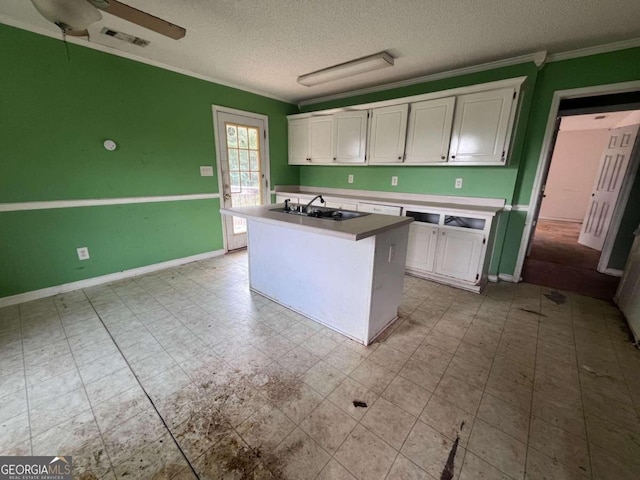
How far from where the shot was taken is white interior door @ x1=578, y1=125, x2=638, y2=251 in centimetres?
368

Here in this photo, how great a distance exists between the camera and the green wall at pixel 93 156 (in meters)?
2.37

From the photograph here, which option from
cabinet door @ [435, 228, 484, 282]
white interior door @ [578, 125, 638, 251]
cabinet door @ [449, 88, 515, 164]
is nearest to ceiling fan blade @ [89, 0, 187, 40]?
cabinet door @ [449, 88, 515, 164]

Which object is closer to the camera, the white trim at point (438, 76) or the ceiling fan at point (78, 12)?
the ceiling fan at point (78, 12)

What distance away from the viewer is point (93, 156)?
277cm

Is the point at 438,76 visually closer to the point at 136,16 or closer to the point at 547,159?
the point at 547,159

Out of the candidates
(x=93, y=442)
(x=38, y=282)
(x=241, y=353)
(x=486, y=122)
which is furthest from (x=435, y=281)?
(x=38, y=282)

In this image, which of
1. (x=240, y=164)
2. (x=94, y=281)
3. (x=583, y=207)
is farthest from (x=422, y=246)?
(x=583, y=207)

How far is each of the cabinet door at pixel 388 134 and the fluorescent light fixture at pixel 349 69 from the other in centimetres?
61

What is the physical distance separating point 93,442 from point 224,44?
127 inches

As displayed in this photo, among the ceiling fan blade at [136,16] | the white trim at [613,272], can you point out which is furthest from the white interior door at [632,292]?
the ceiling fan blade at [136,16]

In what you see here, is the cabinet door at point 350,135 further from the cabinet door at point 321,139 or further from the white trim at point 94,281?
the white trim at point 94,281

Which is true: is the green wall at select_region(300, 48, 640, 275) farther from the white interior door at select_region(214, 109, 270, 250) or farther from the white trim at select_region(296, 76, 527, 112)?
the white interior door at select_region(214, 109, 270, 250)

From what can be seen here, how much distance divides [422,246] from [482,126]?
1.46 m

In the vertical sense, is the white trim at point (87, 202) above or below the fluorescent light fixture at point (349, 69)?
Result: below
